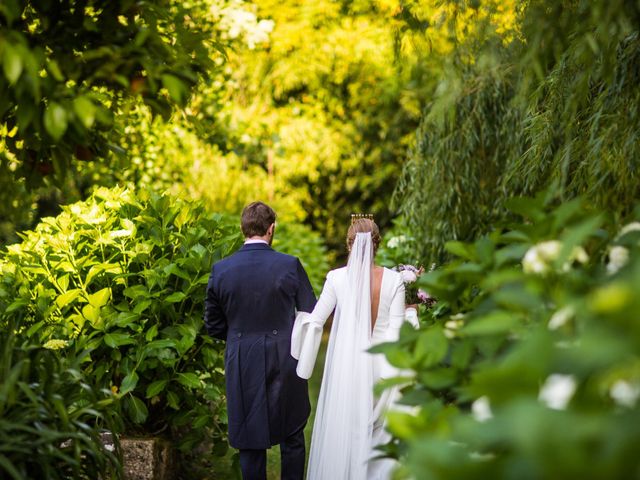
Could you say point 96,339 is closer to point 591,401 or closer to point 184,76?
point 184,76

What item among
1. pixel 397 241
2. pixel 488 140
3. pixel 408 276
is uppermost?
pixel 488 140

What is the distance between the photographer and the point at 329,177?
18.9 meters

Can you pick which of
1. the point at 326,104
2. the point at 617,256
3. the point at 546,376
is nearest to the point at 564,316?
the point at 546,376

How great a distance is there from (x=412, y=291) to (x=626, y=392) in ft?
14.2

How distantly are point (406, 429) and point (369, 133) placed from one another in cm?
1669

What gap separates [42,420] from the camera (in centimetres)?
356

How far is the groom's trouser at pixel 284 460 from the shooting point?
5.32 m

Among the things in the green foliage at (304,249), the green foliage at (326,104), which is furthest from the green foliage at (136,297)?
the green foliage at (326,104)

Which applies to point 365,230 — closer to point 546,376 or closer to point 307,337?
point 307,337

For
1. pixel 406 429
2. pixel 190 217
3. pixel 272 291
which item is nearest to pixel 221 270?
pixel 272 291

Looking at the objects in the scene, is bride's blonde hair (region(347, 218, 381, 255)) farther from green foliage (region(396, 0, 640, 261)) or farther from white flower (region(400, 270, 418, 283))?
green foliage (region(396, 0, 640, 261))

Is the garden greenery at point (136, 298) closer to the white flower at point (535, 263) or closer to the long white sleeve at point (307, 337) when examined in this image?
the long white sleeve at point (307, 337)

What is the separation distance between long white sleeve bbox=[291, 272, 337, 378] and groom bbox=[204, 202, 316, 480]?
5 centimetres

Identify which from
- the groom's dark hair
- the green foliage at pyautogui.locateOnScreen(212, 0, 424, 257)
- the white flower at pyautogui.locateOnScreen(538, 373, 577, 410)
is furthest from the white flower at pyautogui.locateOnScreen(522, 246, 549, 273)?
the green foliage at pyautogui.locateOnScreen(212, 0, 424, 257)
